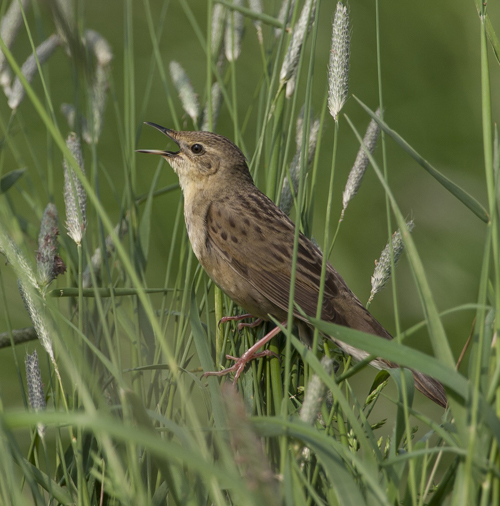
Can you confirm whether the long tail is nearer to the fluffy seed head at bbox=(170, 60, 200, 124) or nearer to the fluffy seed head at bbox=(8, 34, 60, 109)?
the fluffy seed head at bbox=(170, 60, 200, 124)

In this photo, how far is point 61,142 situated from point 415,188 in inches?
183

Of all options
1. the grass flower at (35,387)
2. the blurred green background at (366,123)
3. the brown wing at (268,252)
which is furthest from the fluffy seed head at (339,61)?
the blurred green background at (366,123)

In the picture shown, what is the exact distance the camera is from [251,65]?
667cm

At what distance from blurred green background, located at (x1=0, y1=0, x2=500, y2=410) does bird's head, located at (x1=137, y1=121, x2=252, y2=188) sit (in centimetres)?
84

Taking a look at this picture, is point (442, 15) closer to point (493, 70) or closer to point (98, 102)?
point (493, 70)

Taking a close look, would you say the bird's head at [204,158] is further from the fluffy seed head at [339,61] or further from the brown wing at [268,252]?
the fluffy seed head at [339,61]

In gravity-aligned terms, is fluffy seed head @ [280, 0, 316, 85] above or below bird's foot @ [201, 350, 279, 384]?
above

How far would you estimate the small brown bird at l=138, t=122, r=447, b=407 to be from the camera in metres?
3.30

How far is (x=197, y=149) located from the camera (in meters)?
3.90

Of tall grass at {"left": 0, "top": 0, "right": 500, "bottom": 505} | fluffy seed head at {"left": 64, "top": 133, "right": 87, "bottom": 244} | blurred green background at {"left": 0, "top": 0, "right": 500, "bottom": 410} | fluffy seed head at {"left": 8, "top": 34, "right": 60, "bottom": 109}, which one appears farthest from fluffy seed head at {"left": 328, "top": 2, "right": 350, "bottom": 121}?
blurred green background at {"left": 0, "top": 0, "right": 500, "bottom": 410}

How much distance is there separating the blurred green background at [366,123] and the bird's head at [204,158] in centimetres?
84

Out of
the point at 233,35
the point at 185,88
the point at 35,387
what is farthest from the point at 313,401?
the point at 233,35

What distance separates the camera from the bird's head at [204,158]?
3844 millimetres

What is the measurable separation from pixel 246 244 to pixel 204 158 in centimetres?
61
